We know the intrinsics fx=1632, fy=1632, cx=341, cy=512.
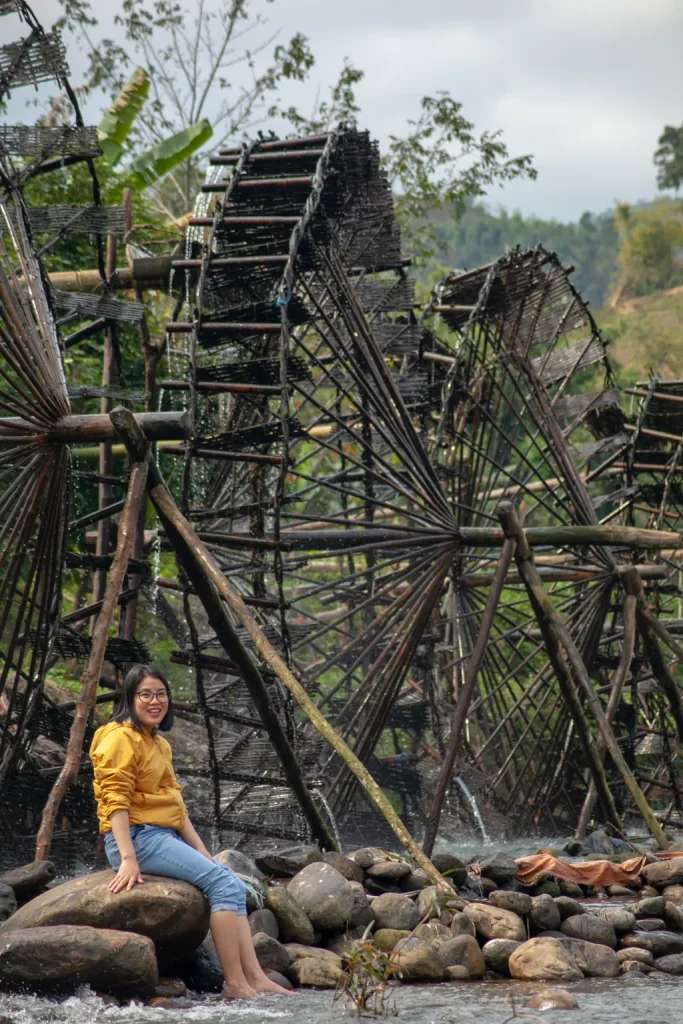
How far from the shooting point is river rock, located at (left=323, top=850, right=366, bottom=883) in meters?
11.4

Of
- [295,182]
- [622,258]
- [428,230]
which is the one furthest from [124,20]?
[622,258]

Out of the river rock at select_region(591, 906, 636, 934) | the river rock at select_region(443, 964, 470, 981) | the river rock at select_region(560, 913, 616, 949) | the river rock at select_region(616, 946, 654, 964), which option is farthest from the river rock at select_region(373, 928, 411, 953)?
the river rock at select_region(591, 906, 636, 934)

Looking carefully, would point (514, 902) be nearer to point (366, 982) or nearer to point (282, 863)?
point (282, 863)

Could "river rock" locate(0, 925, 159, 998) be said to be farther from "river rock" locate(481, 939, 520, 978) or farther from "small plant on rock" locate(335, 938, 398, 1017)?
"river rock" locate(481, 939, 520, 978)

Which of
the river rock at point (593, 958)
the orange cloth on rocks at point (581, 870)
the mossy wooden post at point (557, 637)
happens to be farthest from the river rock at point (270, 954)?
the mossy wooden post at point (557, 637)

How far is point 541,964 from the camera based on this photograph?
1026 centimetres

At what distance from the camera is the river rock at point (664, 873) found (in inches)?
522

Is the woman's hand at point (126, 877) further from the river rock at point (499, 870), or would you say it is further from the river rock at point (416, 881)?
the river rock at point (499, 870)

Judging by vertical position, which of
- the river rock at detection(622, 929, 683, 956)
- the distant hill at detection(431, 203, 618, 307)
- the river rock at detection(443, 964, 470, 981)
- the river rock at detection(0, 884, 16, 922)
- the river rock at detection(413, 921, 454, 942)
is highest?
the distant hill at detection(431, 203, 618, 307)

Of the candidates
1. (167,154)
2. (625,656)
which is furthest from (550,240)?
(625,656)

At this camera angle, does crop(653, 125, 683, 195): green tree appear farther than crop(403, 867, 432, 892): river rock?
→ Yes

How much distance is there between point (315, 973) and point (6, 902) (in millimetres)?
1887

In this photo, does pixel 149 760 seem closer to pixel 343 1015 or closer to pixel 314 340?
pixel 343 1015

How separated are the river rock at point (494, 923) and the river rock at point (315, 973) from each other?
4.71 ft
